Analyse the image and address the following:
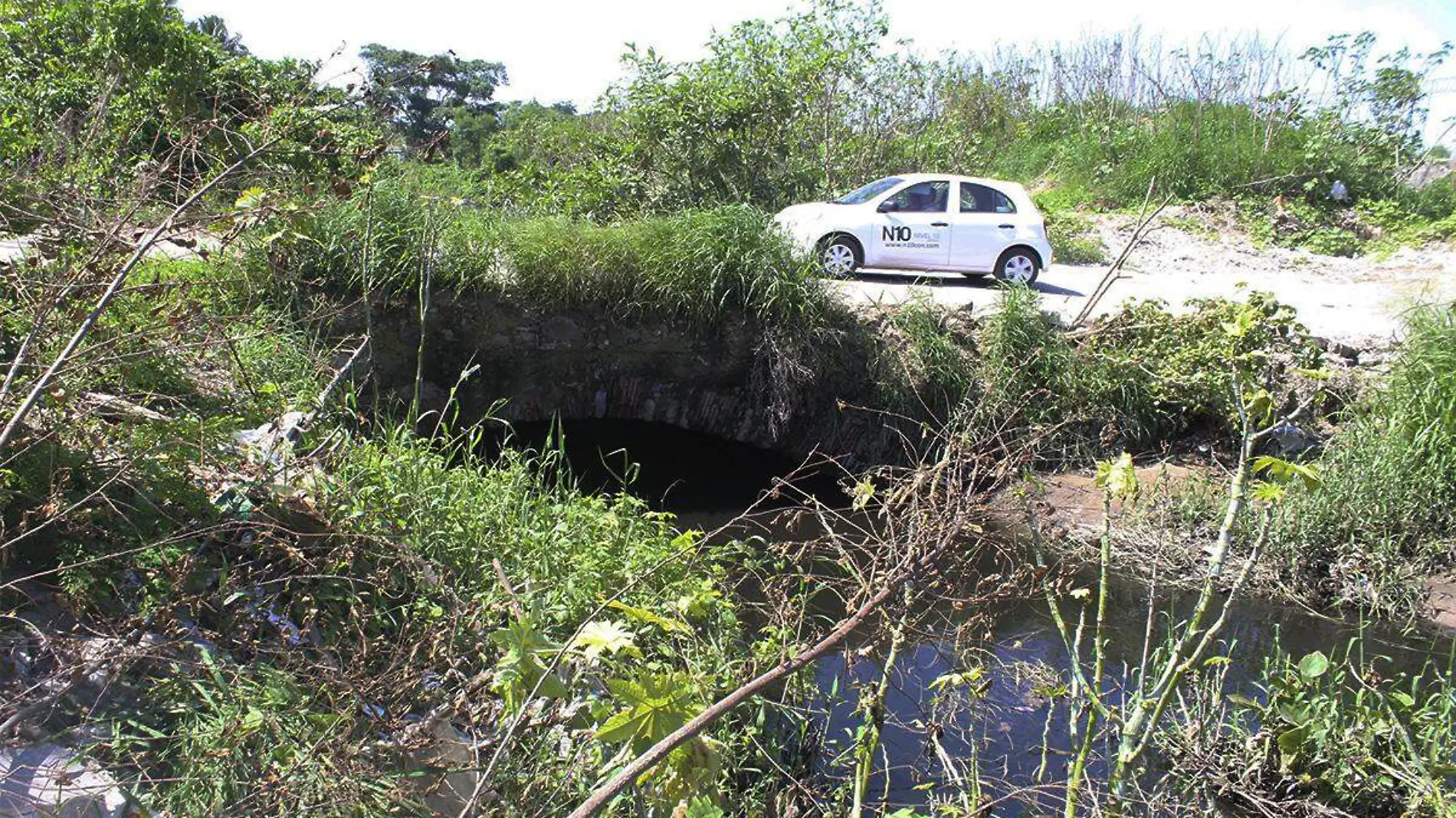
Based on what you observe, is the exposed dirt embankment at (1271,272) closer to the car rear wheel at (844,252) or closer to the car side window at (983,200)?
the car side window at (983,200)

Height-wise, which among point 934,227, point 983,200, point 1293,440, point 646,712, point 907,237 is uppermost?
point 983,200

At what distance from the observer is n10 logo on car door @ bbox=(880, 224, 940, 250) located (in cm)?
1210

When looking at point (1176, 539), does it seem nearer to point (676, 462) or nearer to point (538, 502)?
point (676, 462)

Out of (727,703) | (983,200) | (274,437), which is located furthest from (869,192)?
(727,703)

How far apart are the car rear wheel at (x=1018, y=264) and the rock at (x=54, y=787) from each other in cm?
1084

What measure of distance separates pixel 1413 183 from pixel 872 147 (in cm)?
905

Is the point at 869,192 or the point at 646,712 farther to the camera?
the point at 869,192

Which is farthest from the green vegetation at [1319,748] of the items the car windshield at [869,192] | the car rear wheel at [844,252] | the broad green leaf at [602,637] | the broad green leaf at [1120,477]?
the car windshield at [869,192]

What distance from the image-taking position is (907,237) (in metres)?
12.1

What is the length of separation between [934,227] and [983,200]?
0.70 metres

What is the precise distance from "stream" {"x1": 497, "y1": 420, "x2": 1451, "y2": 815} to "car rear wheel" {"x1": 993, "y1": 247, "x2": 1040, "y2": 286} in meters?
3.69

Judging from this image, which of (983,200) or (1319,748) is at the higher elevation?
(983,200)

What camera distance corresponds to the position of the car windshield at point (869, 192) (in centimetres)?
1230

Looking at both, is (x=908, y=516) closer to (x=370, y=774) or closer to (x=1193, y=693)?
(x=370, y=774)
